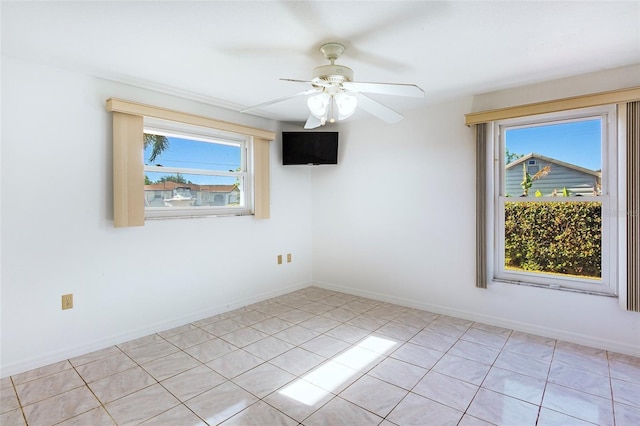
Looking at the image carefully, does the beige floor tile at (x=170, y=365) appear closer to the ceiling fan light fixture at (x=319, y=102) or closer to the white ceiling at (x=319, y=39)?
the ceiling fan light fixture at (x=319, y=102)

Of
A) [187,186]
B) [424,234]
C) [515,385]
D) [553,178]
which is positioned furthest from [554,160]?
[187,186]

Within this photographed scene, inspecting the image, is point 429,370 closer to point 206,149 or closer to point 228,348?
point 228,348

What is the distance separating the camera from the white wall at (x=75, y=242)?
2252 millimetres

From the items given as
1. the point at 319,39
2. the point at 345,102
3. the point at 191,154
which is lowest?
the point at 191,154

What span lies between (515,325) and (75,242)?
3.76 metres

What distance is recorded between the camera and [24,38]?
6.56ft

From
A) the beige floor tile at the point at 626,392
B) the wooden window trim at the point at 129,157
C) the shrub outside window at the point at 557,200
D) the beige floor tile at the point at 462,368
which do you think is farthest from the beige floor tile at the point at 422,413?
the wooden window trim at the point at 129,157

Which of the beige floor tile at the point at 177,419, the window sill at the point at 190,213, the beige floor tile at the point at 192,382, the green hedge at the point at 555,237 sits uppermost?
the window sill at the point at 190,213

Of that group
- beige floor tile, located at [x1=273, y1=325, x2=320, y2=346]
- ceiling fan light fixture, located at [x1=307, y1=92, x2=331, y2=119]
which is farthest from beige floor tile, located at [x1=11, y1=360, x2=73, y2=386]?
ceiling fan light fixture, located at [x1=307, y1=92, x2=331, y2=119]

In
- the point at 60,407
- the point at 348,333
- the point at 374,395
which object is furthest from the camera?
the point at 348,333

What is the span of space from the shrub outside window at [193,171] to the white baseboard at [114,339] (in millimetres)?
999

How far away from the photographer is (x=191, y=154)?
3332 millimetres

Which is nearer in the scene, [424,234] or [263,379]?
[263,379]

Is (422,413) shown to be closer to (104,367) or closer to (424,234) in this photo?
(424,234)
